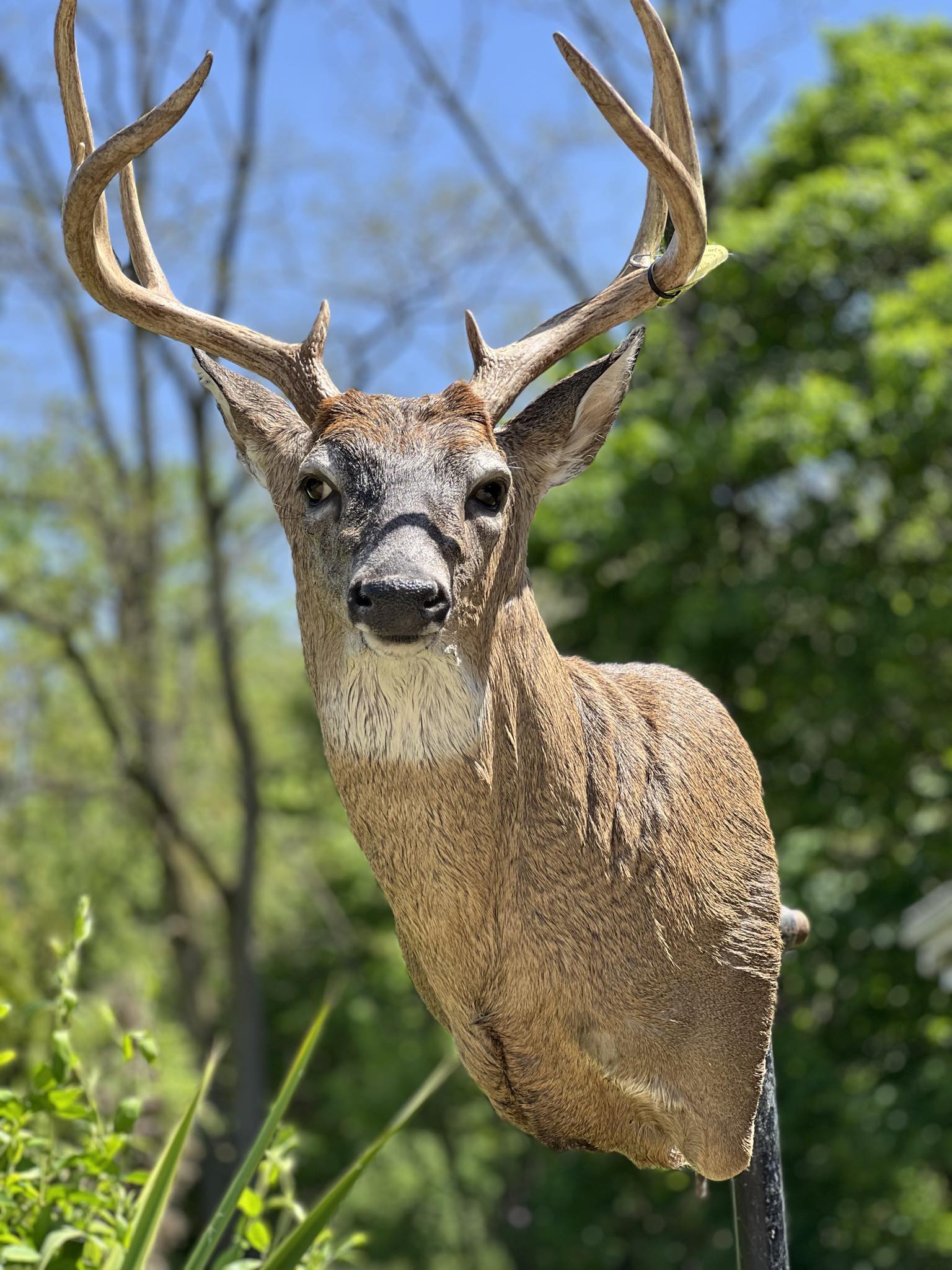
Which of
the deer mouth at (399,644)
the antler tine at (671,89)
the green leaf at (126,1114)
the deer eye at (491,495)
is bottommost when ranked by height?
the green leaf at (126,1114)

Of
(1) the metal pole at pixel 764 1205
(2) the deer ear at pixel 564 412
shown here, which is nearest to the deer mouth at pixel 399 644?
(2) the deer ear at pixel 564 412

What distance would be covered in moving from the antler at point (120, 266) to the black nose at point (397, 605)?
0.57 m

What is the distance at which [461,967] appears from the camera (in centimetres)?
224

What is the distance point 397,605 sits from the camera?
6.36 feet

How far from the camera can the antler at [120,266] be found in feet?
7.85

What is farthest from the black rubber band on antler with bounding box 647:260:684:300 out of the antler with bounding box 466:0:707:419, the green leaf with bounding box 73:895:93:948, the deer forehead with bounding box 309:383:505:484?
the green leaf with bounding box 73:895:93:948

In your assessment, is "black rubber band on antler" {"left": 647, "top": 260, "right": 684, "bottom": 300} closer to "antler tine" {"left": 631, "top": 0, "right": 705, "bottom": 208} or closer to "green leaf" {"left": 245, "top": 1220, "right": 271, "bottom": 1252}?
"antler tine" {"left": 631, "top": 0, "right": 705, "bottom": 208}

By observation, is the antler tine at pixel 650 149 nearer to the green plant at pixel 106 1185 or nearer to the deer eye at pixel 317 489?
the deer eye at pixel 317 489

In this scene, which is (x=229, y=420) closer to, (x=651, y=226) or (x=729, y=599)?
(x=651, y=226)

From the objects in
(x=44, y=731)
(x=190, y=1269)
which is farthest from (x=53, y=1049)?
(x=44, y=731)

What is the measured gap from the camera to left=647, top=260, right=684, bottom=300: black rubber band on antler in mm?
2424

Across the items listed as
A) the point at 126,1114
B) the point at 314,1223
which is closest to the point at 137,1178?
the point at 126,1114

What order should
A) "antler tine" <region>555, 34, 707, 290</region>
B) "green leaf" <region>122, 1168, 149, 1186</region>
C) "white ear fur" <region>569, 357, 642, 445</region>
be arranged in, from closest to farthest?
"antler tine" <region>555, 34, 707, 290</region> → "white ear fur" <region>569, 357, 642, 445</region> → "green leaf" <region>122, 1168, 149, 1186</region>

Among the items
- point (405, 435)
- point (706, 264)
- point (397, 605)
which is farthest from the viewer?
point (706, 264)
